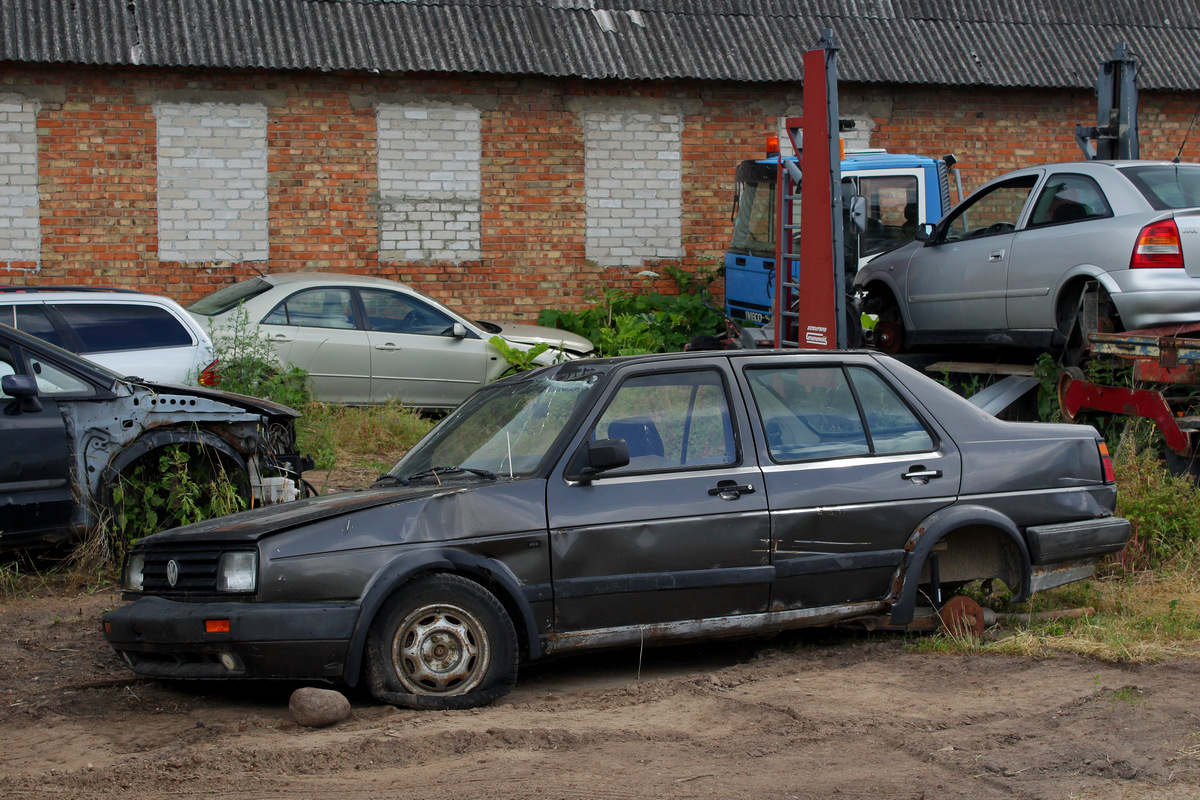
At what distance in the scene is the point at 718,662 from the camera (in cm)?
570

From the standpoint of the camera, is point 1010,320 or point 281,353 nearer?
point 1010,320

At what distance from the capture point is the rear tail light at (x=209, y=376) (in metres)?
9.12

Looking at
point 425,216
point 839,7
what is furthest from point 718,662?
point 839,7

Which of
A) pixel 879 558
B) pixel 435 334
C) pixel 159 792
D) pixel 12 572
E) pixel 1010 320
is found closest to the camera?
pixel 159 792

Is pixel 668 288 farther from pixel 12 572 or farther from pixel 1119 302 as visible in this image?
pixel 12 572

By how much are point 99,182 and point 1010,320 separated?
10.6 meters

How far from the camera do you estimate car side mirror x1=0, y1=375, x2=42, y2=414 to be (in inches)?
271

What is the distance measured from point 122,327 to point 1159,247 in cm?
731

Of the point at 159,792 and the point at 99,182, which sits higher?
the point at 99,182

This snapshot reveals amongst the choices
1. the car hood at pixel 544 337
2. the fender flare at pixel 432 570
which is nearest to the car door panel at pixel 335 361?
the car hood at pixel 544 337

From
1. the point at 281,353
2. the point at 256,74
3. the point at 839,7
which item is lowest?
the point at 281,353

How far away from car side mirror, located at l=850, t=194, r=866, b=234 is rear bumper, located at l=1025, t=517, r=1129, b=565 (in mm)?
4955

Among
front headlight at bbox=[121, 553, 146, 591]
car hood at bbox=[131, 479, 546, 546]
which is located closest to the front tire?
car hood at bbox=[131, 479, 546, 546]

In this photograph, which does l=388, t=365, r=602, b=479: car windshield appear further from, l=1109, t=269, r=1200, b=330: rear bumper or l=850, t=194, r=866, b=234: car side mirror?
l=850, t=194, r=866, b=234: car side mirror
